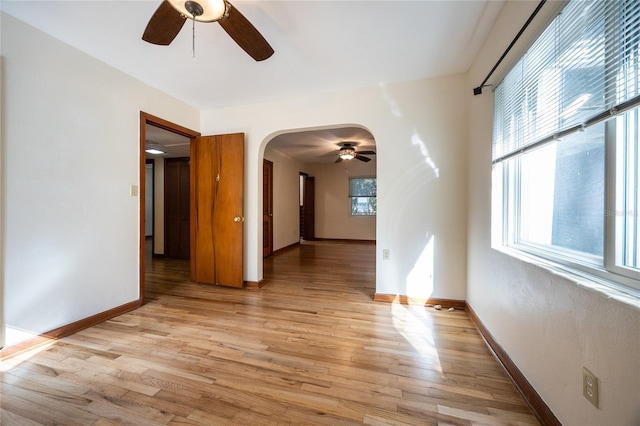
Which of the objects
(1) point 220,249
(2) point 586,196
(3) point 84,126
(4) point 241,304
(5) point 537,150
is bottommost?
(4) point 241,304

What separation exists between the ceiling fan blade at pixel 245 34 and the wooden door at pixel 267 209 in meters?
3.64

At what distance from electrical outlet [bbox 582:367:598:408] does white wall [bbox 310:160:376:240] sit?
631 centimetres

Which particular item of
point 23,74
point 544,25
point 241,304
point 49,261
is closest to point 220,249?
point 241,304

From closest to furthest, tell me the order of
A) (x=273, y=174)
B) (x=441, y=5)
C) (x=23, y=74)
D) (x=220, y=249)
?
(x=441, y=5) < (x=23, y=74) < (x=220, y=249) < (x=273, y=174)

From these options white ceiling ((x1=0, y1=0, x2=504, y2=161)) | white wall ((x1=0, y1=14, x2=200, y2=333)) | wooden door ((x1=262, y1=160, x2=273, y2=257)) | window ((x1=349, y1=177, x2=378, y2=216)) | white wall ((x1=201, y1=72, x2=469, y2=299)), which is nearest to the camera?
white ceiling ((x1=0, y1=0, x2=504, y2=161))

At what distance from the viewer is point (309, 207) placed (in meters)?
7.72

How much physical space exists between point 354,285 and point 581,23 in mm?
3066

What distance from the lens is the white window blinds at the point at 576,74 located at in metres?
0.88

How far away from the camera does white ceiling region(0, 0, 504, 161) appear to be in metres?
1.70

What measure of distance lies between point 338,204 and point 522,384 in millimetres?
6367

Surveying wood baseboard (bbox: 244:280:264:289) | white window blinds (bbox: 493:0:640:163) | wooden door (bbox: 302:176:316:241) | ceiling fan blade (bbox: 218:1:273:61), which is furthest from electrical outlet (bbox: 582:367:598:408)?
wooden door (bbox: 302:176:316:241)

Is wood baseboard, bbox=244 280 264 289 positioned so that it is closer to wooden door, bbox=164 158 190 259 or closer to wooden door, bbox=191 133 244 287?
wooden door, bbox=191 133 244 287

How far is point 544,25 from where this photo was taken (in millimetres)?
1308

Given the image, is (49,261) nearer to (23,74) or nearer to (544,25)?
(23,74)
